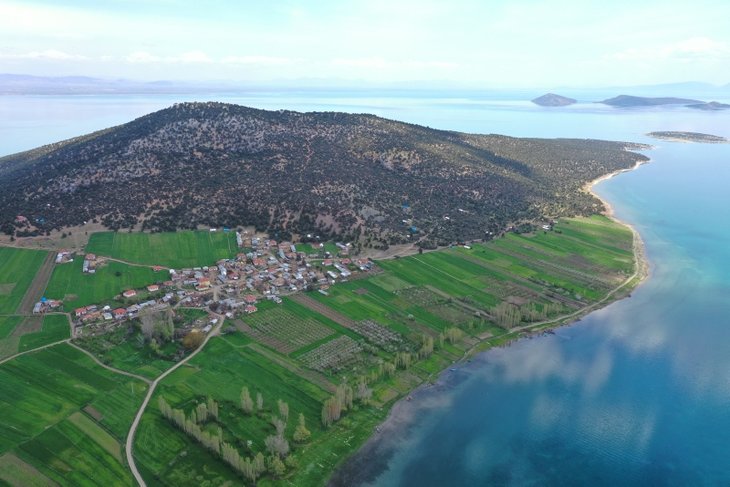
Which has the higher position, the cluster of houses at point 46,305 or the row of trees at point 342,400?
the cluster of houses at point 46,305

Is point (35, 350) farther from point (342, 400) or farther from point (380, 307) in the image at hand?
point (380, 307)

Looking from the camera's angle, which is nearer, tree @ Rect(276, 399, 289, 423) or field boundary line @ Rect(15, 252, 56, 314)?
tree @ Rect(276, 399, 289, 423)

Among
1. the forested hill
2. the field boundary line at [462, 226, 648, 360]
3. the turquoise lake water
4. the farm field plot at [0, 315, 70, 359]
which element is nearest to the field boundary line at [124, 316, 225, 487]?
the farm field plot at [0, 315, 70, 359]

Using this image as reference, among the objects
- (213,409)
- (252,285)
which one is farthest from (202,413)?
(252,285)

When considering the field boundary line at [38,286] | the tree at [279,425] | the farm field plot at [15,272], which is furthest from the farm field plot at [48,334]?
the tree at [279,425]

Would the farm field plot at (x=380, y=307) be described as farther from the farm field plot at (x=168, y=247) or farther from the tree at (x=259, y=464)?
the tree at (x=259, y=464)

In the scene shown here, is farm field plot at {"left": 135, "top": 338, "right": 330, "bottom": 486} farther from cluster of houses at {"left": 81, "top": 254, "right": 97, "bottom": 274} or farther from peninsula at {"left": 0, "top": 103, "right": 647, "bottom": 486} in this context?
cluster of houses at {"left": 81, "top": 254, "right": 97, "bottom": 274}

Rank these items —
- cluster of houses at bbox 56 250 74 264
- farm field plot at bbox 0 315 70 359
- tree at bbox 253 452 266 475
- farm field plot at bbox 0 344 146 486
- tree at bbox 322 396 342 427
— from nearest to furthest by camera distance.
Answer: farm field plot at bbox 0 344 146 486 < tree at bbox 253 452 266 475 < tree at bbox 322 396 342 427 < farm field plot at bbox 0 315 70 359 < cluster of houses at bbox 56 250 74 264
